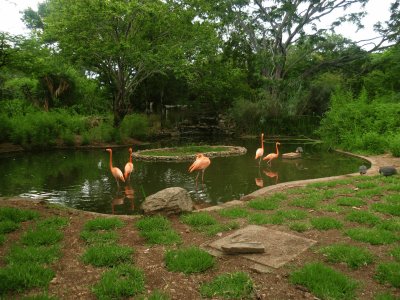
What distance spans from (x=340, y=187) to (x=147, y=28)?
1550 cm

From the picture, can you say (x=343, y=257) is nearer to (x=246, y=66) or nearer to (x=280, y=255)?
(x=280, y=255)

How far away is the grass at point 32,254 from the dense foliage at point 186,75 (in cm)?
1216

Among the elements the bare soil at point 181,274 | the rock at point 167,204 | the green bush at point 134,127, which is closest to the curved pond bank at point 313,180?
the rock at point 167,204

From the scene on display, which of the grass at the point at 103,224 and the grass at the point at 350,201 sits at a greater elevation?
the grass at the point at 350,201

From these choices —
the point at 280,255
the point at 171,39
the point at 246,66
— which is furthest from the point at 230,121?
the point at 280,255

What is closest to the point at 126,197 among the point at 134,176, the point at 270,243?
the point at 134,176

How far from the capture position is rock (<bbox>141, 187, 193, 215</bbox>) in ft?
19.6

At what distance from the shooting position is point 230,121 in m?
29.4

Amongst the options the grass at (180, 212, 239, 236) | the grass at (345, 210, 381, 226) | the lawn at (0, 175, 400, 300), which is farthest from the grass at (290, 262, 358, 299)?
the grass at (345, 210, 381, 226)

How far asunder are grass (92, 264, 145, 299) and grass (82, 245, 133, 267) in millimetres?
228

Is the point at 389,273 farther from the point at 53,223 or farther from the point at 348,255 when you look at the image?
the point at 53,223

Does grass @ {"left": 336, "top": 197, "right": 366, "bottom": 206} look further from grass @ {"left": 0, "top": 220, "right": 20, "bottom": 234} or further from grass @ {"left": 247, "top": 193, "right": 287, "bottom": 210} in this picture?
grass @ {"left": 0, "top": 220, "right": 20, "bottom": 234}

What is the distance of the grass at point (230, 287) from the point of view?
11.7ft

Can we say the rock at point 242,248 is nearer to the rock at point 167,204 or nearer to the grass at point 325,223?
the grass at point 325,223
